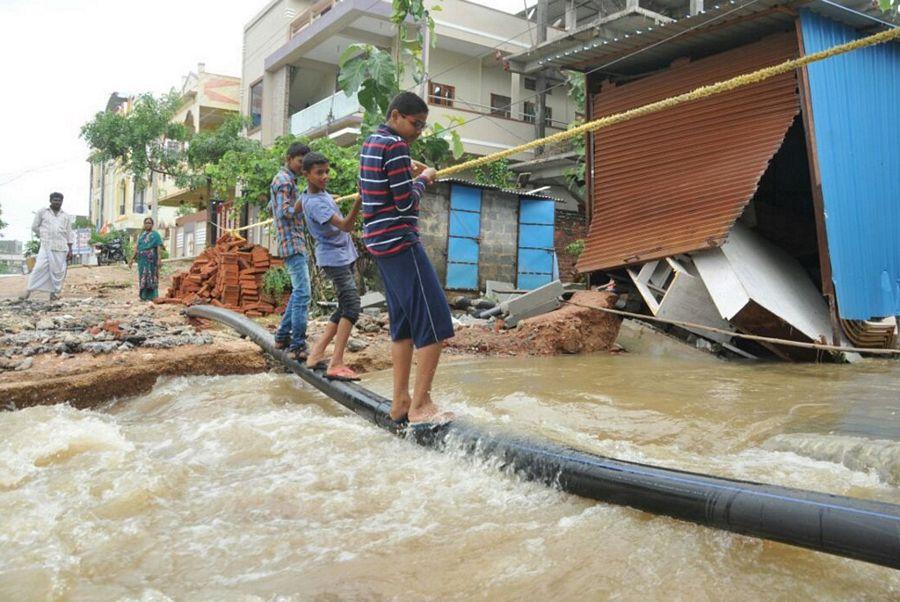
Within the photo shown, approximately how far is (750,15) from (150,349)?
743 centimetres

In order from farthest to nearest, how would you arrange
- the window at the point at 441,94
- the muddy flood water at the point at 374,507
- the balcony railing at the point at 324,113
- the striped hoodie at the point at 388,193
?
the window at the point at 441,94, the balcony railing at the point at 324,113, the striped hoodie at the point at 388,193, the muddy flood water at the point at 374,507

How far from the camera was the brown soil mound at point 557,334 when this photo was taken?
313 inches

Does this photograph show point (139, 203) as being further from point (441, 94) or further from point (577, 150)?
point (577, 150)

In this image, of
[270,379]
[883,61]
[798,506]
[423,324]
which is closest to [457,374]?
[270,379]

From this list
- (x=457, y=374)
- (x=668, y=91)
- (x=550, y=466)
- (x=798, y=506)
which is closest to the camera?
(x=798, y=506)

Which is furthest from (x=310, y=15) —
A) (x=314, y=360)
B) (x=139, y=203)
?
(x=139, y=203)

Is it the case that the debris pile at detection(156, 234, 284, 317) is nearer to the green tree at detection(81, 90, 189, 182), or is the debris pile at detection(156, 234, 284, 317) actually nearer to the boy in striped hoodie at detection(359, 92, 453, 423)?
the boy in striped hoodie at detection(359, 92, 453, 423)

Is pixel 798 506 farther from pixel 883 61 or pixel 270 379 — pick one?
pixel 883 61

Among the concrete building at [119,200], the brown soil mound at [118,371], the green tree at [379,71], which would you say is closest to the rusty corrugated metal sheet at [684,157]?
the green tree at [379,71]

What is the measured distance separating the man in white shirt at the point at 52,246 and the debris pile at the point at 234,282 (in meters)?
1.58

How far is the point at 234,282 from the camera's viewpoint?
1012 cm

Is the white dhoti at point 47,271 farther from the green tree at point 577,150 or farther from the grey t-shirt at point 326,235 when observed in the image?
the green tree at point 577,150

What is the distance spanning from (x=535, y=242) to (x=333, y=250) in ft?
34.0

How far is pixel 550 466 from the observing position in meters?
2.51
